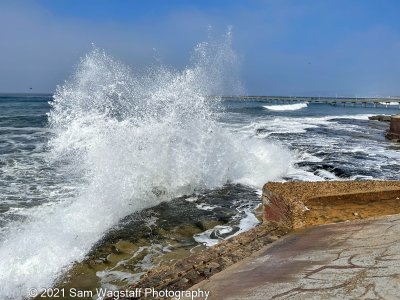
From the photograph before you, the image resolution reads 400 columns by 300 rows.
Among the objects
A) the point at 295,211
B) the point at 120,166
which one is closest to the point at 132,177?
the point at 120,166

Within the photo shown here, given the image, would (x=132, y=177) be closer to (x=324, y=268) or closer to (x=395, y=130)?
(x=324, y=268)

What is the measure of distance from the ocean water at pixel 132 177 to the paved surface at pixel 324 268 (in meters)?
1.51

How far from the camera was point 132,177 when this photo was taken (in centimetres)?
793

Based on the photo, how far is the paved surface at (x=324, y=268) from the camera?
2625 mm

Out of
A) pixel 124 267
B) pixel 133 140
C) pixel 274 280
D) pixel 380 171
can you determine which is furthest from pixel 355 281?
pixel 380 171

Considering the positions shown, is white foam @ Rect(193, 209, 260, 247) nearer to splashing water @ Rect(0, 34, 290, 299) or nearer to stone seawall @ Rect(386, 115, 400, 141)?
splashing water @ Rect(0, 34, 290, 299)

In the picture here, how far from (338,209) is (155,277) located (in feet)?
Answer: 8.30

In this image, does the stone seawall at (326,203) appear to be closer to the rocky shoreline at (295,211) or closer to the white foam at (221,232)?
the rocky shoreline at (295,211)

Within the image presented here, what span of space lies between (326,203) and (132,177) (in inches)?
167

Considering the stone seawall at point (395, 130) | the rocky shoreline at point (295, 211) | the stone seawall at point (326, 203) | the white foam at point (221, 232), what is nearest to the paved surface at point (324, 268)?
the rocky shoreline at point (295, 211)

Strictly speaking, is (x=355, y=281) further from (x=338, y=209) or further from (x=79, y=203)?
(x=79, y=203)

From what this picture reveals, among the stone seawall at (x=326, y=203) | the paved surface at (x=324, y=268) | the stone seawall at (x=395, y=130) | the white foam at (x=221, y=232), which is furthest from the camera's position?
the stone seawall at (x=395, y=130)

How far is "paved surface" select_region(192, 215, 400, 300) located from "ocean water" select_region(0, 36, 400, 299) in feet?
4.97

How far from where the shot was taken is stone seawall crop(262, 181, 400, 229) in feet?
15.1
